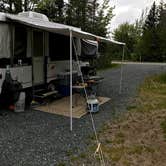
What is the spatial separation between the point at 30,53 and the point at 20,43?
0.38m

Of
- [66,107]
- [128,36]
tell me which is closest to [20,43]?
[66,107]

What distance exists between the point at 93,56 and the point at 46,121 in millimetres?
5230

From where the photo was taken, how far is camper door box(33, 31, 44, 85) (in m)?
6.36

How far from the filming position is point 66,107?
6.25m

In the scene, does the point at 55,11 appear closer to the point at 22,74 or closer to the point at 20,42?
the point at 20,42

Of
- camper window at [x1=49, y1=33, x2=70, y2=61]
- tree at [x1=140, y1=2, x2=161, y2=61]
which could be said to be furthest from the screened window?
tree at [x1=140, y1=2, x2=161, y2=61]

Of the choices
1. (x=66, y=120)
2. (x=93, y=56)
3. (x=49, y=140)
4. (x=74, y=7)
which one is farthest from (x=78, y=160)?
(x=74, y=7)

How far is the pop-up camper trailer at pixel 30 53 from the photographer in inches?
212

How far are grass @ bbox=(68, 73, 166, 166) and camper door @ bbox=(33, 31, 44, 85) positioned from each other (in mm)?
2418

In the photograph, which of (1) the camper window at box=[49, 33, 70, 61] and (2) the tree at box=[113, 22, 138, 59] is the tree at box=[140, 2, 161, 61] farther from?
(1) the camper window at box=[49, 33, 70, 61]

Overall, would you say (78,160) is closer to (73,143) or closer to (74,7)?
(73,143)

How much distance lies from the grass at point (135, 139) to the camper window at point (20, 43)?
259cm

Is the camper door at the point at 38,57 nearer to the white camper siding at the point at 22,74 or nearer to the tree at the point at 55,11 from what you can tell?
the white camper siding at the point at 22,74

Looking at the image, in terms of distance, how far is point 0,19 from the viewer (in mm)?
5215
